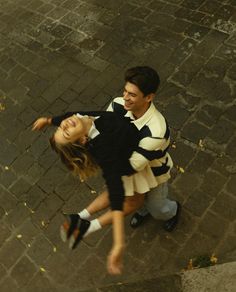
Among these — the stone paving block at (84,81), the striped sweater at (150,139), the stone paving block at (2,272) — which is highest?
the striped sweater at (150,139)

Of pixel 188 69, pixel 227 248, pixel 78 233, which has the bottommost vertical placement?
pixel 227 248

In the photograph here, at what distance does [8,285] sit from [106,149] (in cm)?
264

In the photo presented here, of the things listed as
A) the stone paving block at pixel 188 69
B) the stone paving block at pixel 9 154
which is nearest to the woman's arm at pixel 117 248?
the stone paving block at pixel 9 154

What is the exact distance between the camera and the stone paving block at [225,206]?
4.77 metres

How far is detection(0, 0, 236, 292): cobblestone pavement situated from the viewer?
4699 millimetres

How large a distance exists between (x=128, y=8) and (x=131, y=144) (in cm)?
524

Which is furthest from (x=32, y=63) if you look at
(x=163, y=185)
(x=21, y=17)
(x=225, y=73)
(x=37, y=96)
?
(x=163, y=185)

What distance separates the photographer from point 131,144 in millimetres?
3367

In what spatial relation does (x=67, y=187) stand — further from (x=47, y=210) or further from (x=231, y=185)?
(x=231, y=185)

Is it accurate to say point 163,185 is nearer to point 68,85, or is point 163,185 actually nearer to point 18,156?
point 18,156

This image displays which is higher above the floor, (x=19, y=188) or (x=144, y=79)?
(x=144, y=79)

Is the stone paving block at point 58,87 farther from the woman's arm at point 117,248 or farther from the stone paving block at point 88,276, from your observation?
the woman's arm at point 117,248

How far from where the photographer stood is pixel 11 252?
5.04 meters

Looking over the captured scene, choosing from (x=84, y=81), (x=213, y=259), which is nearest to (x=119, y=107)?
(x=213, y=259)
